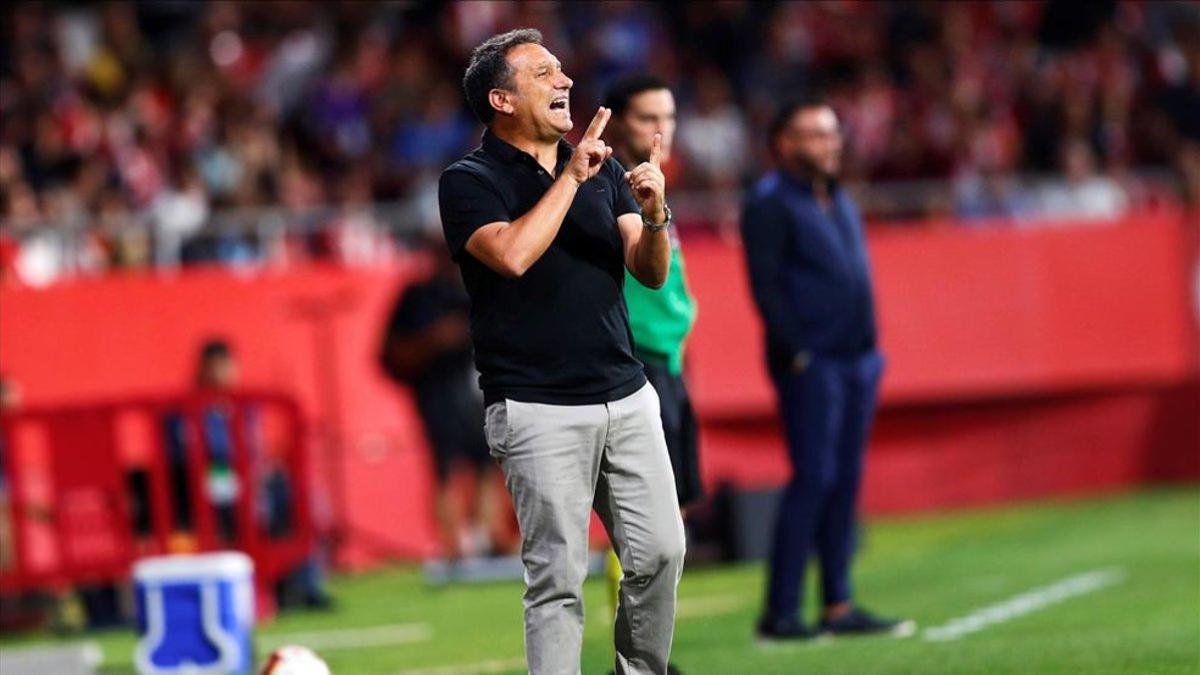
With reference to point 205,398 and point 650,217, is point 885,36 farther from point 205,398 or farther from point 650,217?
point 650,217

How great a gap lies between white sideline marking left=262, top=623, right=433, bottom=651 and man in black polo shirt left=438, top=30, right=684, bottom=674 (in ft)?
16.3

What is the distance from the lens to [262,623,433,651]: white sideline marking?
38.7 ft

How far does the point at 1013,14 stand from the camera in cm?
2391

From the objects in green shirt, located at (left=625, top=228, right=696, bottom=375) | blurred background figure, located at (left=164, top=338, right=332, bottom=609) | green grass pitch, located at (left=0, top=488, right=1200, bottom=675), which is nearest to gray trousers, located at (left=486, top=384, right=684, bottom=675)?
green shirt, located at (left=625, top=228, right=696, bottom=375)

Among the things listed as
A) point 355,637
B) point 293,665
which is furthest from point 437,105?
point 293,665

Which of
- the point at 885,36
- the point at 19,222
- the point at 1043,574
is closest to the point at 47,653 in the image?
the point at 1043,574

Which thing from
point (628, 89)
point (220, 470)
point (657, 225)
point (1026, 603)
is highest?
point (628, 89)

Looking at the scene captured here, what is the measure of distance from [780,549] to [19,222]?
26.4 ft

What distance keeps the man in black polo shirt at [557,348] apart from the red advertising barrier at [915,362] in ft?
33.9

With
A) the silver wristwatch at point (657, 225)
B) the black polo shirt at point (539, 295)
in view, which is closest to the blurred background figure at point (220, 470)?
the black polo shirt at point (539, 295)

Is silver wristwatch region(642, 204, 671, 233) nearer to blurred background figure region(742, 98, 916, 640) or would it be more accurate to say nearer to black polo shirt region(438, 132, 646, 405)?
black polo shirt region(438, 132, 646, 405)

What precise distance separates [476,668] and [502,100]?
12.4 ft

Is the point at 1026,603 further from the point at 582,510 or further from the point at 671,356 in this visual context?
the point at 582,510

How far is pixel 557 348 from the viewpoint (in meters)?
6.76
